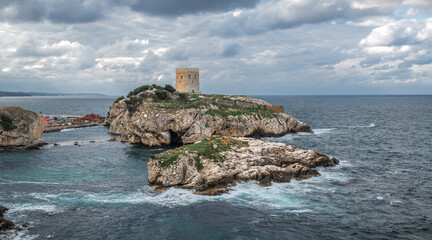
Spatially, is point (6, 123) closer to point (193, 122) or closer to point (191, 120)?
point (191, 120)

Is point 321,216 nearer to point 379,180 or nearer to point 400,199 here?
point 400,199

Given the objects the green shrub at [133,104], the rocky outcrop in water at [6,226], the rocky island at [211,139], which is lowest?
the rocky outcrop in water at [6,226]

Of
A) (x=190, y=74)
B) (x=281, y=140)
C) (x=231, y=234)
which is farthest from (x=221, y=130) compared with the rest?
(x=231, y=234)

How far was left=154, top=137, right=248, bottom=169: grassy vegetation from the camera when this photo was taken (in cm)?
3978

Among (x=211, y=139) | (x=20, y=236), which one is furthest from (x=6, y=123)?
(x=20, y=236)

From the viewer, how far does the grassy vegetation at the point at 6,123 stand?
214 feet

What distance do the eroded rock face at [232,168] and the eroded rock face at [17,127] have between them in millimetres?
41671

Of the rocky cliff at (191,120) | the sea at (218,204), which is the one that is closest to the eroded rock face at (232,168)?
the sea at (218,204)

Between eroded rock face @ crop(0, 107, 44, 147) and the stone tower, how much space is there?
128 feet

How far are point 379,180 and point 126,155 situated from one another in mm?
41031

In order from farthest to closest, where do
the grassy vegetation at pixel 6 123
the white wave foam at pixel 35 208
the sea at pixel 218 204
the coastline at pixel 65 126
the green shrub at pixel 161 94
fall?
1. the coastline at pixel 65 126
2. the green shrub at pixel 161 94
3. the grassy vegetation at pixel 6 123
4. the white wave foam at pixel 35 208
5. the sea at pixel 218 204

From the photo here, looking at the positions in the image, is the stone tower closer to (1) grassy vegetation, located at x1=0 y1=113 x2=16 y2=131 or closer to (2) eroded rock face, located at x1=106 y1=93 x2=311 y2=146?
(2) eroded rock face, located at x1=106 y1=93 x2=311 y2=146

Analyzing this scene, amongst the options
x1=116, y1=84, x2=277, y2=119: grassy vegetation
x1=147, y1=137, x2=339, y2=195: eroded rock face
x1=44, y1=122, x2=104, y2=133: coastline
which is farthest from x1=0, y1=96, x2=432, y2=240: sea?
x1=44, y1=122, x2=104, y2=133: coastline

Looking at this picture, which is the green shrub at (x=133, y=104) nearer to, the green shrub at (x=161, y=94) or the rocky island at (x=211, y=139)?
the rocky island at (x=211, y=139)
